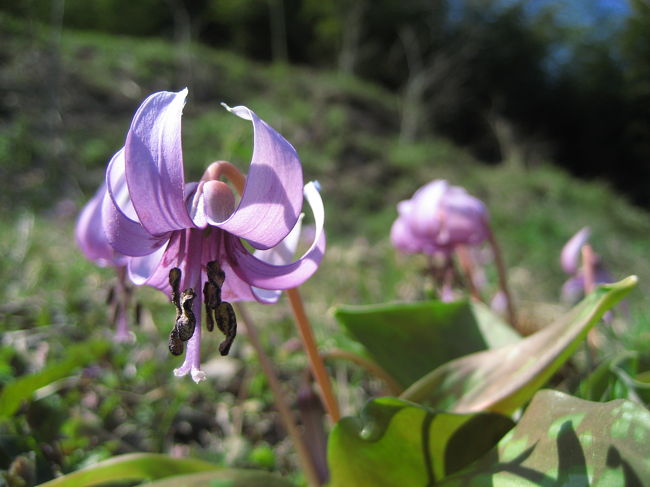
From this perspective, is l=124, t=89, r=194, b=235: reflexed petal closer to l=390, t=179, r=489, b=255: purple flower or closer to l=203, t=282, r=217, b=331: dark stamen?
l=203, t=282, r=217, b=331: dark stamen

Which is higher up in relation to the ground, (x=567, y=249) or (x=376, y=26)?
(x=567, y=249)

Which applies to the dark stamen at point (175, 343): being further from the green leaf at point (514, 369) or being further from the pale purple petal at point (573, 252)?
the pale purple petal at point (573, 252)

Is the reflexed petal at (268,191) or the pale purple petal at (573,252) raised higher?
the reflexed petal at (268,191)

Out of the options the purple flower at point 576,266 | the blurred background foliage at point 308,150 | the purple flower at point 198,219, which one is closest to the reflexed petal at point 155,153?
the purple flower at point 198,219

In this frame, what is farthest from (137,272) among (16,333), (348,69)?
(348,69)

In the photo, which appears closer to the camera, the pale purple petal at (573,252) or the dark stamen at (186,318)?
the dark stamen at (186,318)

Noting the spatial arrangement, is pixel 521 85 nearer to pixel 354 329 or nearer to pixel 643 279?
pixel 643 279
